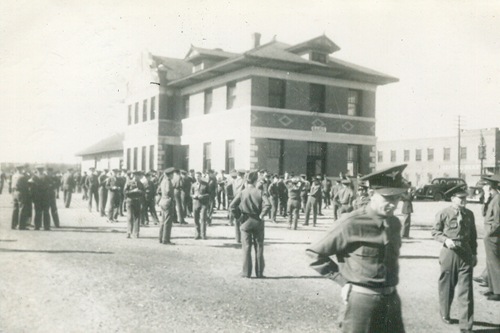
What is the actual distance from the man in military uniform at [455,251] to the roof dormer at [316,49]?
20619 millimetres

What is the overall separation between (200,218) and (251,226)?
489 cm

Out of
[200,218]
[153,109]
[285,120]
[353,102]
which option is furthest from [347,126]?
[200,218]

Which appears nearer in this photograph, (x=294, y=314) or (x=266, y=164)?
(x=294, y=314)

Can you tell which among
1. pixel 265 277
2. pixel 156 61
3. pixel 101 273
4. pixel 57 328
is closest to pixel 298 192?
pixel 265 277

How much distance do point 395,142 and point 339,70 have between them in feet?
143

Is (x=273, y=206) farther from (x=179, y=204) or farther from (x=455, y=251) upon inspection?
(x=455, y=251)

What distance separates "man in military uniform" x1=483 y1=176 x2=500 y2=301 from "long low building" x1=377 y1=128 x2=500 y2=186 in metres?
44.0

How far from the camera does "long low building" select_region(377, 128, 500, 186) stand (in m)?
55.3

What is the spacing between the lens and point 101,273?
8.77m

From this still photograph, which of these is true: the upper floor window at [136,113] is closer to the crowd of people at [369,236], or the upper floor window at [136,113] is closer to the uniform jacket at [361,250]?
the crowd of people at [369,236]

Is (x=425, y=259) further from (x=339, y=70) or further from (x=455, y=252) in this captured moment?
(x=339, y=70)

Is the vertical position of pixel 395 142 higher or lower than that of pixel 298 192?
higher

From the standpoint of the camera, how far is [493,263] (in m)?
7.93

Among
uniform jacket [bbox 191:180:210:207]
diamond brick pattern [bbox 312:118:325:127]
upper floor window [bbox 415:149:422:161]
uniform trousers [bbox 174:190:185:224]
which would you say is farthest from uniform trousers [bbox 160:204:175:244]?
upper floor window [bbox 415:149:422:161]
